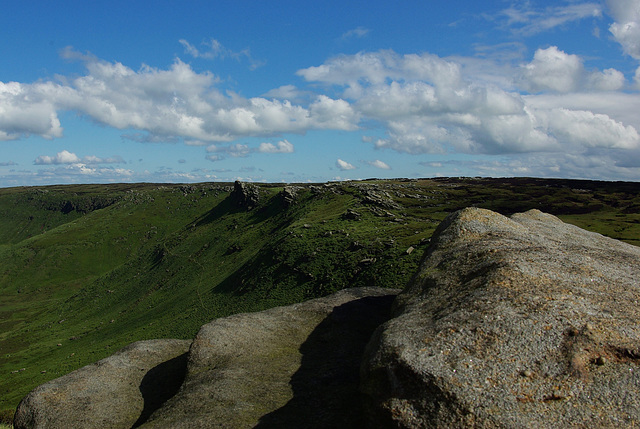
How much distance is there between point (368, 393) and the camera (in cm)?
1984

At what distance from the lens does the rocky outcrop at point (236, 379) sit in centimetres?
2269

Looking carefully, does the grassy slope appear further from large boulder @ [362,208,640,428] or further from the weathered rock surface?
large boulder @ [362,208,640,428]

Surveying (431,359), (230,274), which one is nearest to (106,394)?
(431,359)

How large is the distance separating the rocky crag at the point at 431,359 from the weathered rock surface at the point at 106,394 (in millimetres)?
106

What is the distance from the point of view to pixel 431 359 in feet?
61.3

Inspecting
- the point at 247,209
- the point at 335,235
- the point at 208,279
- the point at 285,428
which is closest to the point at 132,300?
the point at 208,279

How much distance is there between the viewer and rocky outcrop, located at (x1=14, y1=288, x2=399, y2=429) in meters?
22.7

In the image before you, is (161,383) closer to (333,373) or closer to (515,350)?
(333,373)

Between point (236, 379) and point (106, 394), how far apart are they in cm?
1079

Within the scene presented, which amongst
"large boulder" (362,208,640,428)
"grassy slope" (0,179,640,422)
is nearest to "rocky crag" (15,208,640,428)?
"large boulder" (362,208,640,428)

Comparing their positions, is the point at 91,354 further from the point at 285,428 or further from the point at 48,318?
the point at 285,428

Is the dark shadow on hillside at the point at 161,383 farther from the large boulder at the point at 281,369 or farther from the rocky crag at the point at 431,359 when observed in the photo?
the large boulder at the point at 281,369

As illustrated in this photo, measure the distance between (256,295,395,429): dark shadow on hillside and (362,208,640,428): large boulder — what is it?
3.21 meters

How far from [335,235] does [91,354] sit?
66.7 metres
